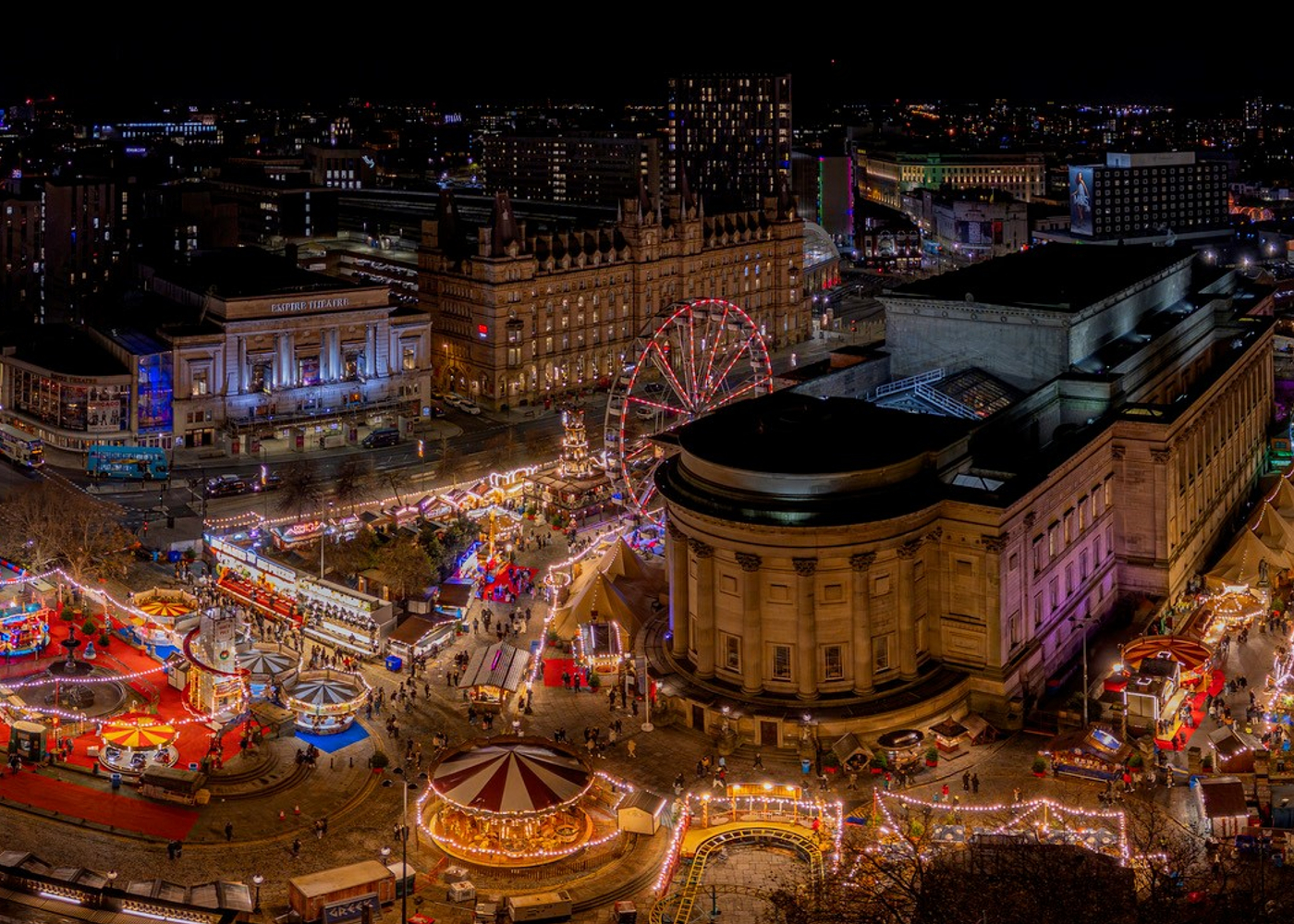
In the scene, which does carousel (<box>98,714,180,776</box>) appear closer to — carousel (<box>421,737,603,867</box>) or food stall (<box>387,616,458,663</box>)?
carousel (<box>421,737,603,867</box>)

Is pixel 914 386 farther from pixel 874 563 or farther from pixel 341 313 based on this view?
pixel 341 313

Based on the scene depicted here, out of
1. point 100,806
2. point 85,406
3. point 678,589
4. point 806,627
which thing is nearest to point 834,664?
point 806,627

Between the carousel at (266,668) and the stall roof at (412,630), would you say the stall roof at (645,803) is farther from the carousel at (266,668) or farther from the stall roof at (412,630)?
the stall roof at (412,630)

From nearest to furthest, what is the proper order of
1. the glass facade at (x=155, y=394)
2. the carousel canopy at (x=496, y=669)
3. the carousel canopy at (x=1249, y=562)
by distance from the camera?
the carousel canopy at (x=496, y=669)
the carousel canopy at (x=1249, y=562)
the glass facade at (x=155, y=394)

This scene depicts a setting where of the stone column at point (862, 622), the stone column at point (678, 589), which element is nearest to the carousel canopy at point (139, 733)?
the stone column at point (678, 589)

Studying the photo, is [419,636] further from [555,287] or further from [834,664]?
[555,287]

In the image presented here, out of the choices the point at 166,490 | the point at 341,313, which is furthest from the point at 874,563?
the point at 341,313
